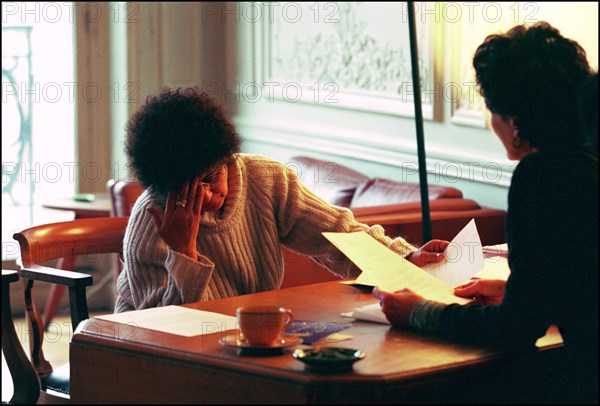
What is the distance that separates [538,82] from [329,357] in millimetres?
651

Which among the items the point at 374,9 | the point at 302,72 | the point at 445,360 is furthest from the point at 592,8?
the point at 445,360

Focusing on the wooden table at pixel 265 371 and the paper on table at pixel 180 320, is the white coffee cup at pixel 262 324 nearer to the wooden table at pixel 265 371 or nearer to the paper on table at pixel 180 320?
the wooden table at pixel 265 371

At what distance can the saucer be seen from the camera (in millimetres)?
1904

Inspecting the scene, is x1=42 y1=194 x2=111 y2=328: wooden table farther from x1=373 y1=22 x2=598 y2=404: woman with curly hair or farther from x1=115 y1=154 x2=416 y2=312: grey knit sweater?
x1=373 y1=22 x2=598 y2=404: woman with curly hair

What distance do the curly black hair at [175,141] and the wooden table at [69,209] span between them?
264cm

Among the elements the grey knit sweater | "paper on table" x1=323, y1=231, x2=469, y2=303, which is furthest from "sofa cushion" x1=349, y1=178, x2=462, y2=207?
"paper on table" x1=323, y1=231, x2=469, y2=303

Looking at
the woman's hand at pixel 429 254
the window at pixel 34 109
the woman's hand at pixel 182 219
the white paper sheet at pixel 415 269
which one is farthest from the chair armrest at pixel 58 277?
the window at pixel 34 109

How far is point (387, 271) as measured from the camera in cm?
235

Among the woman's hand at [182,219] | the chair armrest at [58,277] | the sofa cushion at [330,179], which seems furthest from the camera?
the sofa cushion at [330,179]

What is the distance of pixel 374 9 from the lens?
525 cm

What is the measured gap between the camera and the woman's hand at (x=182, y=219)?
2604mm

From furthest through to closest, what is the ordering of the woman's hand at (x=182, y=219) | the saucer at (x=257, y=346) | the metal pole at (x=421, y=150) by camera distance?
the metal pole at (x=421, y=150) < the woman's hand at (x=182, y=219) < the saucer at (x=257, y=346)

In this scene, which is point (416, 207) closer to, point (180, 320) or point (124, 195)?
point (124, 195)

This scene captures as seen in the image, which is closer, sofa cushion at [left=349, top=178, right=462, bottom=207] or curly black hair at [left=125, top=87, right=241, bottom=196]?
curly black hair at [left=125, top=87, right=241, bottom=196]
